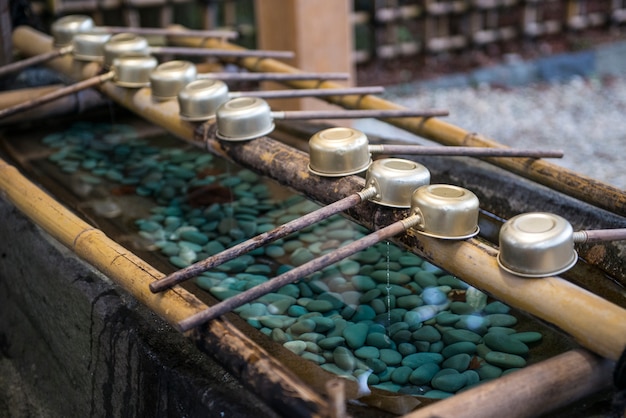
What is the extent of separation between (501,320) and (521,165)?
48cm

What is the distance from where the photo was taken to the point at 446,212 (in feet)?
5.32

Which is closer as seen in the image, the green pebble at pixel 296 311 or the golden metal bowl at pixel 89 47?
the green pebble at pixel 296 311

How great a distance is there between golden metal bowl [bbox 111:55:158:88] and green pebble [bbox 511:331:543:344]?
5.15ft

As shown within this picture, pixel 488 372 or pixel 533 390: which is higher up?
pixel 533 390

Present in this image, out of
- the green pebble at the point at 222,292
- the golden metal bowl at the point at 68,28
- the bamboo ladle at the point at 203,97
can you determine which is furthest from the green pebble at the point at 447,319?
the golden metal bowl at the point at 68,28

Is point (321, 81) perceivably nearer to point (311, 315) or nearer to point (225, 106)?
point (225, 106)

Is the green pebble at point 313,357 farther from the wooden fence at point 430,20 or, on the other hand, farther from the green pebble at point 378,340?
the wooden fence at point 430,20

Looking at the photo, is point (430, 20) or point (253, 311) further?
point (430, 20)

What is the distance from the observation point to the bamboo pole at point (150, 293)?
130 centimetres

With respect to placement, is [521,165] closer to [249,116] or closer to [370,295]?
[370,295]

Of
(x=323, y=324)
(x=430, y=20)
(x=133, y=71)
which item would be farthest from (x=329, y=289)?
(x=430, y=20)

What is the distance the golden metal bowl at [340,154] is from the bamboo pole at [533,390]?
77cm

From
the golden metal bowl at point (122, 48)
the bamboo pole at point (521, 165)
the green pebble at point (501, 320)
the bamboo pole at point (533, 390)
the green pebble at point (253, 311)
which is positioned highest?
the golden metal bowl at point (122, 48)

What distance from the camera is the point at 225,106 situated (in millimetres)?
2299
